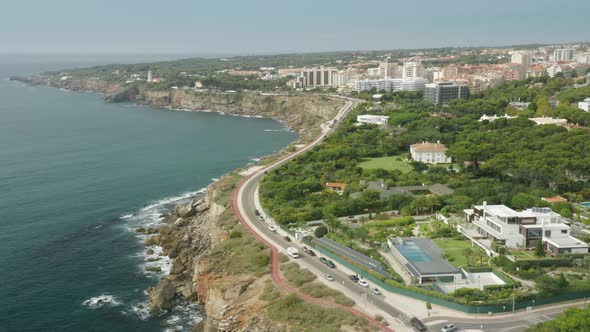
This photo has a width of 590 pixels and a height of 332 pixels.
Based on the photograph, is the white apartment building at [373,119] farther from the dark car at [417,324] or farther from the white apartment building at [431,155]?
the dark car at [417,324]

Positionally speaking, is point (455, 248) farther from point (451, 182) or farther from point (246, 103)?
point (246, 103)

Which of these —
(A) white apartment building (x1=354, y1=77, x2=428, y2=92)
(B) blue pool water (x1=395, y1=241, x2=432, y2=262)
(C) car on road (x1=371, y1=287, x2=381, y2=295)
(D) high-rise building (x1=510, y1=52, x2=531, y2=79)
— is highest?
(D) high-rise building (x1=510, y1=52, x2=531, y2=79)

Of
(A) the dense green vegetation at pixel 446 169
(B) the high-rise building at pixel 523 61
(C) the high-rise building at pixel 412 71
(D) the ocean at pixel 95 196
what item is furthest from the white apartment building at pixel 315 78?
(A) the dense green vegetation at pixel 446 169

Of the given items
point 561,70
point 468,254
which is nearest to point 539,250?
point 468,254

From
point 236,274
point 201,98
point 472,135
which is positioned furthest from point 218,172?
point 201,98

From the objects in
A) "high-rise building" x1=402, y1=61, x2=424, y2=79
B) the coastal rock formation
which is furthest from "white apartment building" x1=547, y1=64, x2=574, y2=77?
the coastal rock formation

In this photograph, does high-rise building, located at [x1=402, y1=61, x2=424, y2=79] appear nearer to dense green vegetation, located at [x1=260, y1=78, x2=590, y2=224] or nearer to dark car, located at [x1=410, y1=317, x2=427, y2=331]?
dense green vegetation, located at [x1=260, y1=78, x2=590, y2=224]
